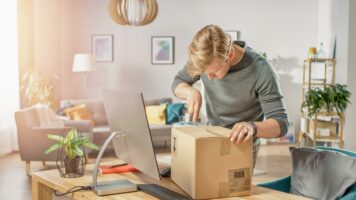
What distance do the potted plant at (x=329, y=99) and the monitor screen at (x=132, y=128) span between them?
4.28m

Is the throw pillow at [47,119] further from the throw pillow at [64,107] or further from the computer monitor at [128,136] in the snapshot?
the computer monitor at [128,136]

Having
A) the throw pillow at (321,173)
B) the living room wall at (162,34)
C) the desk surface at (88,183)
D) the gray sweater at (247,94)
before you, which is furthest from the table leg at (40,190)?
the living room wall at (162,34)

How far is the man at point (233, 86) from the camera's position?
6.29ft

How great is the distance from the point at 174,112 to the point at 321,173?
4969 mm

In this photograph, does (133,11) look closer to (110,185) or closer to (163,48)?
(163,48)

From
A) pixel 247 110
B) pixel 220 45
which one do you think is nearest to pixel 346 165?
pixel 247 110

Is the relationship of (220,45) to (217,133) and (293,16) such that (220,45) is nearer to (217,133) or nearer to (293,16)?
(217,133)

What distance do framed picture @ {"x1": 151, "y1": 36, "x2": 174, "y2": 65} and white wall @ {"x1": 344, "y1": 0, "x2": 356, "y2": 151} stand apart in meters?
3.27

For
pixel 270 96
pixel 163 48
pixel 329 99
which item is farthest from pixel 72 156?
pixel 163 48

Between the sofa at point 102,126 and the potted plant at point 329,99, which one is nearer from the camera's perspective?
the potted plant at point 329,99

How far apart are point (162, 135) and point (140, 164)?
5171mm

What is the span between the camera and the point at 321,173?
96.6 inches

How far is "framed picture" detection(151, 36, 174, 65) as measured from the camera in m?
8.38

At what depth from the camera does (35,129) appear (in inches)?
229
